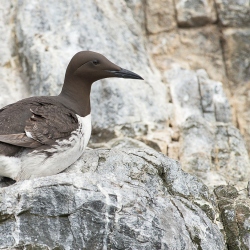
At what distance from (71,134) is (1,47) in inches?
155

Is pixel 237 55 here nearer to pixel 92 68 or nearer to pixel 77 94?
pixel 92 68

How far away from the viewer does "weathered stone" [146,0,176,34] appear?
38.3 ft

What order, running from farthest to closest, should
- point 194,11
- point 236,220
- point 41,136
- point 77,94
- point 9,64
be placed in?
1. point 194,11
2. point 9,64
3. point 77,94
4. point 236,220
5. point 41,136

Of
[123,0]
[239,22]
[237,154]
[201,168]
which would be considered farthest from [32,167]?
[239,22]

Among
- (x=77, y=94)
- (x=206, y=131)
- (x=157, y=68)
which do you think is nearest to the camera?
(x=77, y=94)

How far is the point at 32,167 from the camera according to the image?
22.9ft

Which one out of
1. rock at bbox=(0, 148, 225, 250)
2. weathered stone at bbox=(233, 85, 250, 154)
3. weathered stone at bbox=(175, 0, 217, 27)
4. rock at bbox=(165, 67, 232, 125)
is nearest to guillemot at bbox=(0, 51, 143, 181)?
rock at bbox=(0, 148, 225, 250)

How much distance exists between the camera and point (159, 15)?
1170 cm

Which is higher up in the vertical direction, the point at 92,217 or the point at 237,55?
the point at 92,217

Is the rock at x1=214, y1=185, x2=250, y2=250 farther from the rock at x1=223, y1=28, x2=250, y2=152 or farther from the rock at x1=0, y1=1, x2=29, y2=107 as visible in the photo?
the rock at x1=223, y1=28, x2=250, y2=152

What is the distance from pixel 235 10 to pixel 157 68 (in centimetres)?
172

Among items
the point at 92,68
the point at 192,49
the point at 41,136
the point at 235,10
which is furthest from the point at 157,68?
the point at 41,136

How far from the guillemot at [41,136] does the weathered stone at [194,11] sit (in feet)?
13.9


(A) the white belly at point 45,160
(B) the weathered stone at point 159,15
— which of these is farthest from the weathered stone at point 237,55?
(A) the white belly at point 45,160
